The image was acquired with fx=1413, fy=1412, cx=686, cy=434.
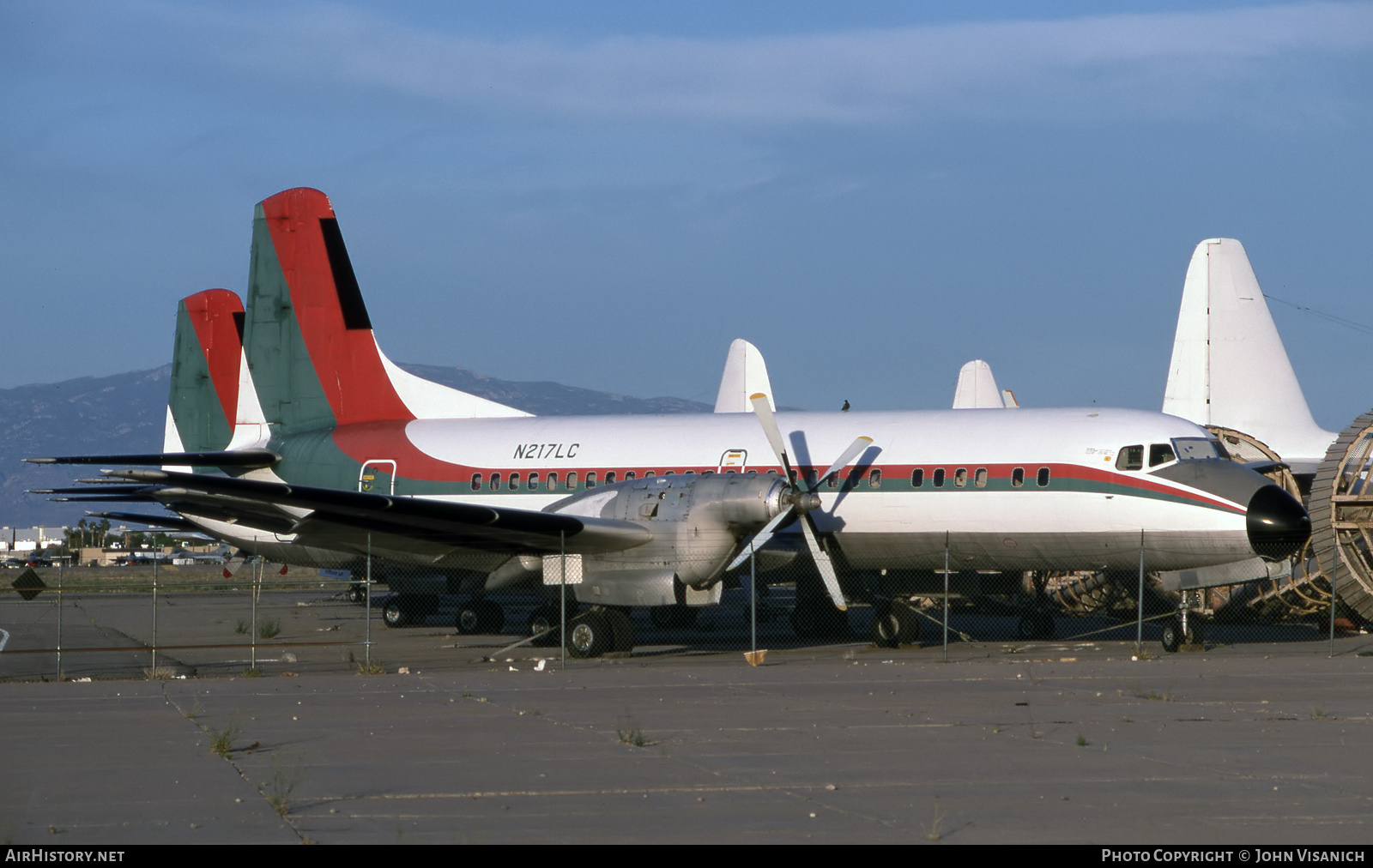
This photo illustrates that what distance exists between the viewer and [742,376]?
37.3 m

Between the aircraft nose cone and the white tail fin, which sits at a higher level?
the white tail fin

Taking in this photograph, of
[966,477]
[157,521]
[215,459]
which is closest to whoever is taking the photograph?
[966,477]

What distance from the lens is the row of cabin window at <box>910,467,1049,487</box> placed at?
20.0 metres

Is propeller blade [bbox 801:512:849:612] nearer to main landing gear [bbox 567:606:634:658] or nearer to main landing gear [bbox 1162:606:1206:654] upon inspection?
main landing gear [bbox 567:606:634:658]

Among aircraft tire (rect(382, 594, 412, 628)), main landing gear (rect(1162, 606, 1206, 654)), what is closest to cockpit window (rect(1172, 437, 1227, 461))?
main landing gear (rect(1162, 606, 1206, 654))

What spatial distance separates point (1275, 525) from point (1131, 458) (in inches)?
82.6

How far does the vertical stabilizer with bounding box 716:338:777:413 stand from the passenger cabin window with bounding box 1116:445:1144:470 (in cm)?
1757

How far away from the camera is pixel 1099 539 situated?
65.2 feet

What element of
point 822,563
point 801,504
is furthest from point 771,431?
point 822,563

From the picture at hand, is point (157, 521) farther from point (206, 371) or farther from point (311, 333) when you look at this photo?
point (311, 333)

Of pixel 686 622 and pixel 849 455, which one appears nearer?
pixel 849 455

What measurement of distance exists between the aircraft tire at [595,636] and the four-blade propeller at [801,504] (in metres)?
2.08

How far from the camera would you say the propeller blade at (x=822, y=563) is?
2005 centimetres

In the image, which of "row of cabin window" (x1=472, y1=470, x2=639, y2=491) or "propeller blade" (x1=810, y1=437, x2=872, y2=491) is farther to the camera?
"row of cabin window" (x1=472, y1=470, x2=639, y2=491)
